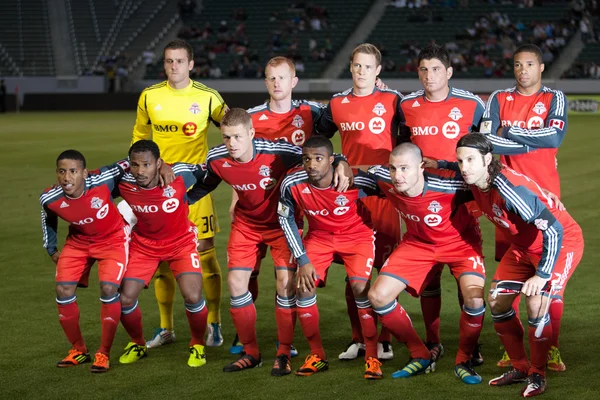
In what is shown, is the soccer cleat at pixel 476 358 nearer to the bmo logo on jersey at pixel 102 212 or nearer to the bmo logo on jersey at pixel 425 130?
the bmo logo on jersey at pixel 425 130

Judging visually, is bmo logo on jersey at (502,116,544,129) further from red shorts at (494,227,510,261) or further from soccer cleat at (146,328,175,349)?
soccer cleat at (146,328,175,349)

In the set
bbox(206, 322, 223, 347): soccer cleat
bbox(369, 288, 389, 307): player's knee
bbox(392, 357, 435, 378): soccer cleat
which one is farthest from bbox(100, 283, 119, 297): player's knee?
bbox(392, 357, 435, 378): soccer cleat

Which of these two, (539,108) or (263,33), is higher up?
(263,33)

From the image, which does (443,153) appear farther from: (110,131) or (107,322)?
(110,131)

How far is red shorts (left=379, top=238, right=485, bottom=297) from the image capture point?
5.71 m

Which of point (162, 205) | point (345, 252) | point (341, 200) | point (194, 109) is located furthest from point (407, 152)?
point (194, 109)

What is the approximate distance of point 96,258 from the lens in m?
6.15

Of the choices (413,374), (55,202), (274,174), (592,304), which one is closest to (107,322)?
(55,202)

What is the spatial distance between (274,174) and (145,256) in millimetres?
1121

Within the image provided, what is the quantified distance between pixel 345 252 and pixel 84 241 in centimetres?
193

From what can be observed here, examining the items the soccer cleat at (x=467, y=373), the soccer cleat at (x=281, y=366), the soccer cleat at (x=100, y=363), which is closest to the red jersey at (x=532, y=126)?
the soccer cleat at (x=467, y=373)

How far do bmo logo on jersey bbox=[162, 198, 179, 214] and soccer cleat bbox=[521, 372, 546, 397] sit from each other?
2.73 m

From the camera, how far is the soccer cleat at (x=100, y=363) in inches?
229

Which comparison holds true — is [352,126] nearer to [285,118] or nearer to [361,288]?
[285,118]
